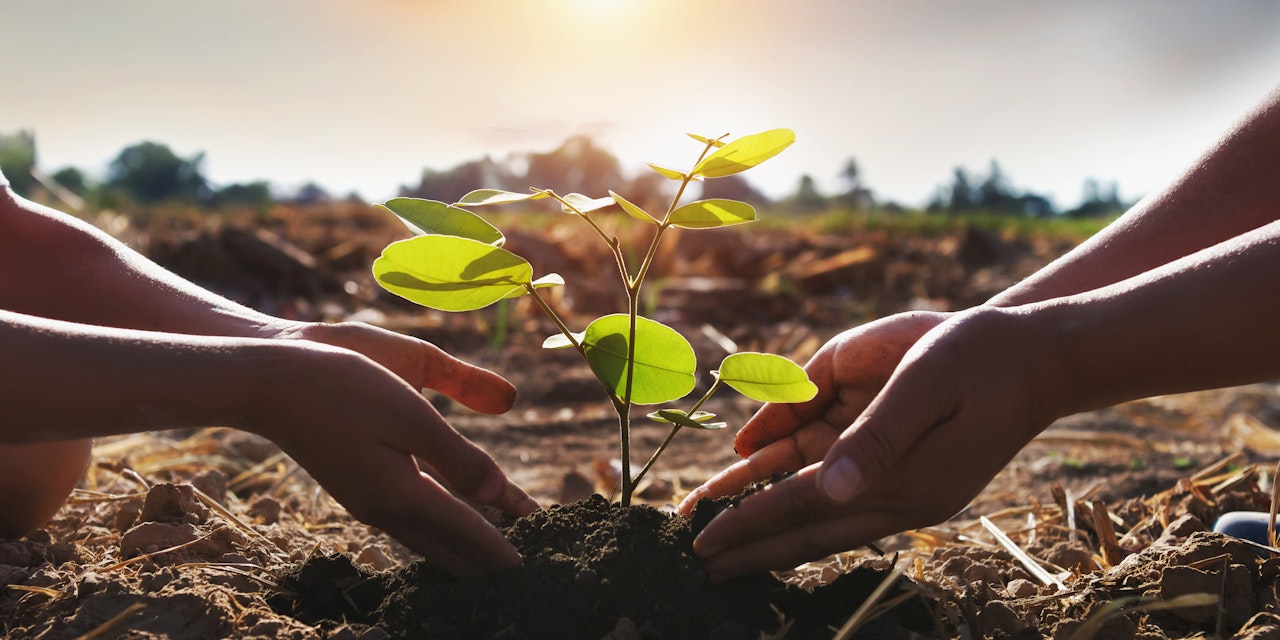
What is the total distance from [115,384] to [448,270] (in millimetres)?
454

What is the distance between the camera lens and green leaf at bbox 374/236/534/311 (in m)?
1.23

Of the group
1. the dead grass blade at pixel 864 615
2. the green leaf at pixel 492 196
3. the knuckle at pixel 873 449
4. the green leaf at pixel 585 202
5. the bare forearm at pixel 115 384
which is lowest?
the dead grass blade at pixel 864 615

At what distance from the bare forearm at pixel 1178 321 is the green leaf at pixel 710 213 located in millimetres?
447

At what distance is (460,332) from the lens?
570 centimetres

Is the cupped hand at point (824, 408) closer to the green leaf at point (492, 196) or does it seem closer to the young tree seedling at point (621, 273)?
the young tree seedling at point (621, 273)

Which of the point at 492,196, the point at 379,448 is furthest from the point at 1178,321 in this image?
the point at 379,448

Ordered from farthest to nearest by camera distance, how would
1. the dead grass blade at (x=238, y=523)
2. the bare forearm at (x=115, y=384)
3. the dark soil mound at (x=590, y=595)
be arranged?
the dead grass blade at (x=238, y=523) → the dark soil mound at (x=590, y=595) → the bare forearm at (x=115, y=384)

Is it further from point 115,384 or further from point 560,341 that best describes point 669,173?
point 115,384

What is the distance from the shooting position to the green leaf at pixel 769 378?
1.29 m

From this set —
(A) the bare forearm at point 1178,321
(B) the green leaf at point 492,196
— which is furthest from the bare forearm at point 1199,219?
(B) the green leaf at point 492,196

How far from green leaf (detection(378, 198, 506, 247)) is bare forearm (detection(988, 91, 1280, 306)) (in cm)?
101

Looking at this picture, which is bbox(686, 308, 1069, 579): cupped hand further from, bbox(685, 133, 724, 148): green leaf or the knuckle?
bbox(685, 133, 724, 148): green leaf

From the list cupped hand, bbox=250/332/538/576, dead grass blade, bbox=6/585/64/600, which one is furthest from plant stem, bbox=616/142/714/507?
dead grass blade, bbox=6/585/64/600

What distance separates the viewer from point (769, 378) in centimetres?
130
